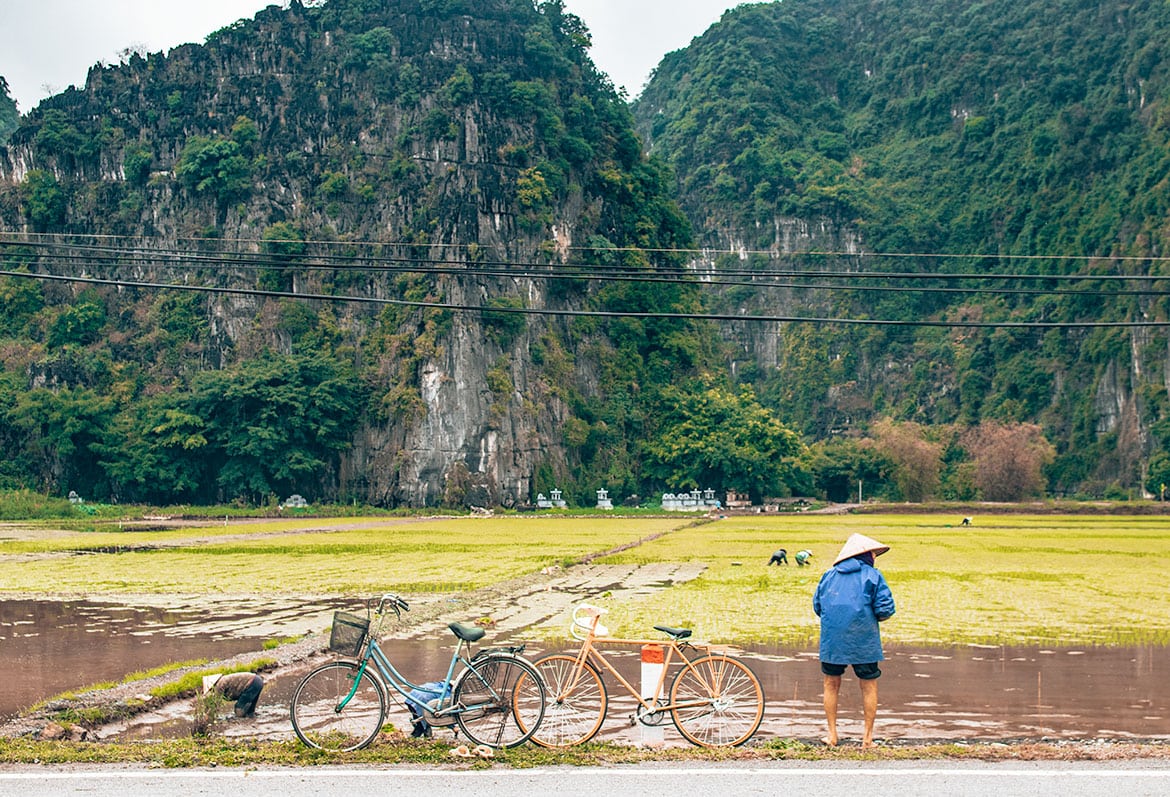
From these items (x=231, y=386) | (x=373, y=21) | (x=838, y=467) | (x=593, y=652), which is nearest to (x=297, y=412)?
(x=231, y=386)

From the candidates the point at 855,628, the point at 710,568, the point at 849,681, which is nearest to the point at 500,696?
the point at 855,628

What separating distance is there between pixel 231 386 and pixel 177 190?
19635 millimetres

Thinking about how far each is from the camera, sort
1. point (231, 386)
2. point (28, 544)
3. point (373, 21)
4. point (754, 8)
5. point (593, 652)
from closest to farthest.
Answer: point (593, 652)
point (28, 544)
point (231, 386)
point (373, 21)
point (754, 8)

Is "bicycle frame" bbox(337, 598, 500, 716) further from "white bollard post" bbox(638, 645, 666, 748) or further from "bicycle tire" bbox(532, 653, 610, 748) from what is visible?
"white bollard post" bbox(638, 645, 666, 748)

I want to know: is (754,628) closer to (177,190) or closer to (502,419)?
(502,419)

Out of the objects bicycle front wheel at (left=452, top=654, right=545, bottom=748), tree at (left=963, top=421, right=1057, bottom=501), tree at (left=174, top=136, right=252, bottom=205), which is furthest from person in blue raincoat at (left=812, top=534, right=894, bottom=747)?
tree at (left=963, top=421, right=1057, bottom=501)

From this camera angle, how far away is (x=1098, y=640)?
15.9 metres

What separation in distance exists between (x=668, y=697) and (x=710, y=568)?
18613 millimetres

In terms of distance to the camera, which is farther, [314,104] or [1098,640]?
[314,104]

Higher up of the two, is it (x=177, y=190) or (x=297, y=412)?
(x=177, y=190)

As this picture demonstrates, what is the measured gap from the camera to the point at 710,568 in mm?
28609

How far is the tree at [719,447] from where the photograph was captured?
8081 cm

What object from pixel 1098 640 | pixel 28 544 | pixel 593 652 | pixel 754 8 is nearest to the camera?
pixel 593 652

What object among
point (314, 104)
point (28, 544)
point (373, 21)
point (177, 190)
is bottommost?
point (28, 544)
